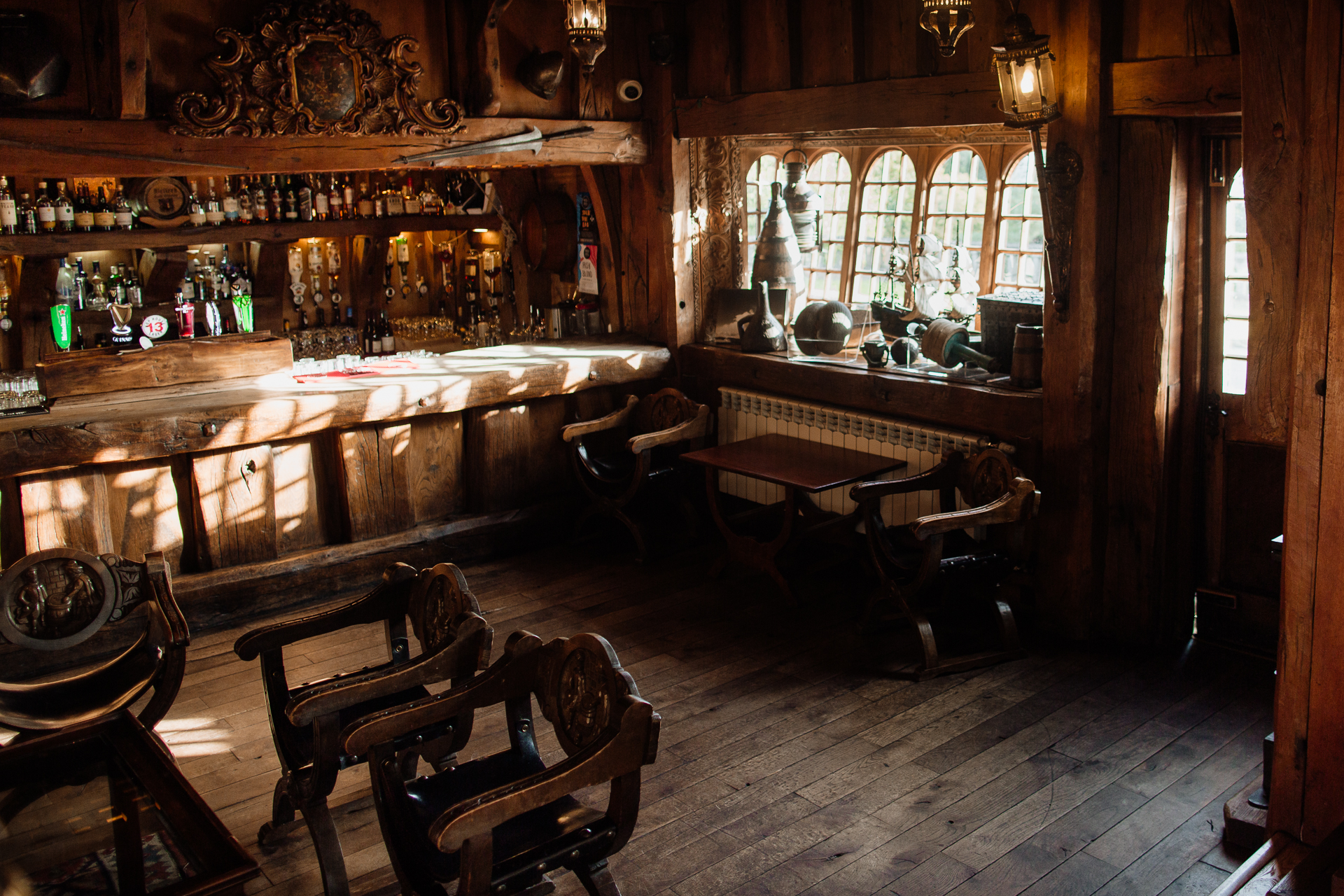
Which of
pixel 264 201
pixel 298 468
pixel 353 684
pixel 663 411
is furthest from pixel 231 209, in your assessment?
pixel 353 684

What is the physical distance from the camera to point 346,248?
7410mm

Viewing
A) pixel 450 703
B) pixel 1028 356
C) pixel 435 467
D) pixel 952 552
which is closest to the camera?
pixel 450 703

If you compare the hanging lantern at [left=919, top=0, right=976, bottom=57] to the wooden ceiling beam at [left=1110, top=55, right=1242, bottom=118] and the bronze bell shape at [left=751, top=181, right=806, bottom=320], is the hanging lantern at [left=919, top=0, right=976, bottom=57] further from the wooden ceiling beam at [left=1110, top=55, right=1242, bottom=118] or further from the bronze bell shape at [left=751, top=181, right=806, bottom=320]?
the bronze bell shape at [left=751, top=181, right=806, bottom=320]

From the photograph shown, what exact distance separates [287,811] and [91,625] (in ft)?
3.02

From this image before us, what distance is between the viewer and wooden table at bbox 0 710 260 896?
7.67 feet

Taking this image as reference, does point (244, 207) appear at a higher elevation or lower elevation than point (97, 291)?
higher

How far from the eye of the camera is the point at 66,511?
487 centimetres

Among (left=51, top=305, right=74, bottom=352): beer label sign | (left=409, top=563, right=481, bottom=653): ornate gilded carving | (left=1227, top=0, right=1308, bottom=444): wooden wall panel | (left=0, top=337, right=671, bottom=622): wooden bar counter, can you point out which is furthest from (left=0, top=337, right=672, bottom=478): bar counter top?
(left=1227, top=0, right=1308, bottom=444): wooden wall panel

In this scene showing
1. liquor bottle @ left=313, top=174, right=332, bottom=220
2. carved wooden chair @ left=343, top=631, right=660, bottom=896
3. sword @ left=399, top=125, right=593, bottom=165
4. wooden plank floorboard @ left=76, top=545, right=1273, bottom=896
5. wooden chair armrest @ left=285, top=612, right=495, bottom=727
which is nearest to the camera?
carved wooden chair @ left=343, top=631, right=660, bottom=896

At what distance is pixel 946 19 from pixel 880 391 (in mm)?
1988

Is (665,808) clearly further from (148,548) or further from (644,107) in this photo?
(644,107)

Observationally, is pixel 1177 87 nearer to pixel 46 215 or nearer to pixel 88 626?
pixel 88 626

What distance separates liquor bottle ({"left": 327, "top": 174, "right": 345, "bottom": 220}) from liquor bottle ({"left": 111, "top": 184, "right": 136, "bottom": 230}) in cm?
117

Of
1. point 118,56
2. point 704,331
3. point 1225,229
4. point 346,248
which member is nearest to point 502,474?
point 704,331
